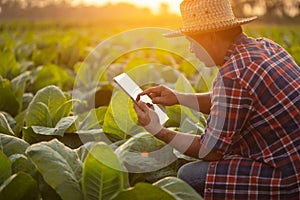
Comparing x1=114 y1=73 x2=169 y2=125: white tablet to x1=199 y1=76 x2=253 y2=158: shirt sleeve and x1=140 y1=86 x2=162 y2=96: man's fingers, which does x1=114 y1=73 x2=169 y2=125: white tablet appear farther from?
x1=199 y1=76 x2=253 y2=158: shirt sleeve

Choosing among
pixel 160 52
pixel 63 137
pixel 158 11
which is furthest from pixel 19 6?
pixel 63 137

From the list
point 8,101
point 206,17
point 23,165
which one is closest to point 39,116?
point 23,165

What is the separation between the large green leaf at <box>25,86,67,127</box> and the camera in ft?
11.4

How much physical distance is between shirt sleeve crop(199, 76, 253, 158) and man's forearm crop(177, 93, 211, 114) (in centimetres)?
72

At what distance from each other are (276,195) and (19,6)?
58.7 metres

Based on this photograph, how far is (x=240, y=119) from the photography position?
8.91ft

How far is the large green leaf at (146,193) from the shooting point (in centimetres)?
233

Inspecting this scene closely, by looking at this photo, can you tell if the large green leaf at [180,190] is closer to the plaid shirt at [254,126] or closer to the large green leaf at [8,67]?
the plaid shirt at [254,126]

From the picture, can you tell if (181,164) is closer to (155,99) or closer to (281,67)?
(155,99)

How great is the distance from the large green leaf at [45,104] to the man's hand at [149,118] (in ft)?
2.48

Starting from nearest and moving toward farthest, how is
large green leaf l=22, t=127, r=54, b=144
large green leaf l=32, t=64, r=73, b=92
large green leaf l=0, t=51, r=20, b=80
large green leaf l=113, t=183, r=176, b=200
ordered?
large green leaf l=113, t=183, r=176, b=200
large green leaf l=22, t=127, r=54, b=144
large green leaf l=32, t=64, r=73, b=92
large green leaf l=0, t=51, r=20, b=80

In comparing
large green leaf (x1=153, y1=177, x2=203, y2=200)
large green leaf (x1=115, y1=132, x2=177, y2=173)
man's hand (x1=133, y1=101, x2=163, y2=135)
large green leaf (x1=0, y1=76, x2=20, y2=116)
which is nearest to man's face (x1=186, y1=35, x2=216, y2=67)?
man's hand (x1=133, y1=101, x2=163, y2=135)

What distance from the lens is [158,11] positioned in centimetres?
6062

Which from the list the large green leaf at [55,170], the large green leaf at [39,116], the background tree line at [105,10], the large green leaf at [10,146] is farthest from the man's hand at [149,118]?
the background tree line at [105,10]
